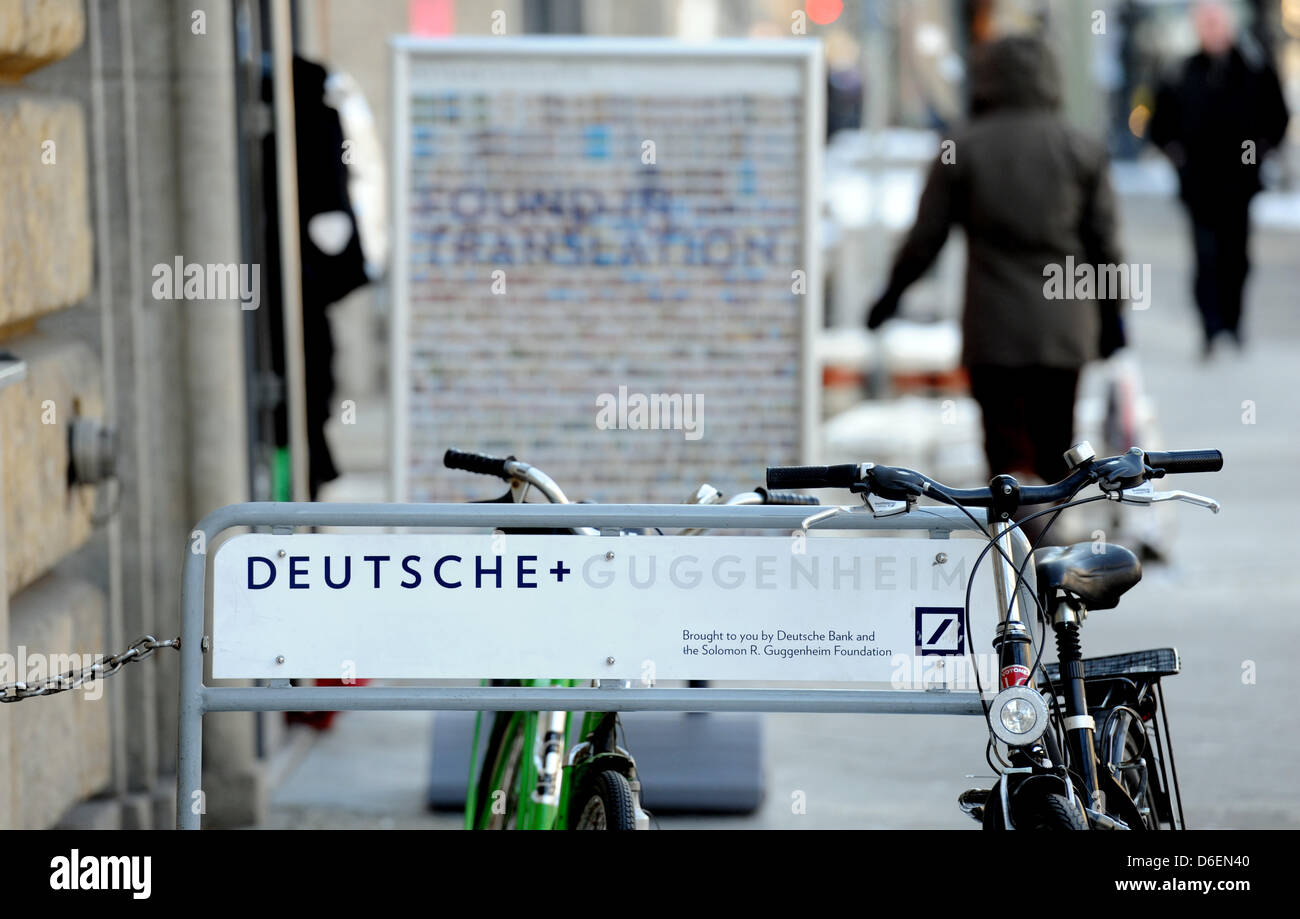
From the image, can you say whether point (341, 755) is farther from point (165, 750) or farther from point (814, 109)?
point (814, 109)

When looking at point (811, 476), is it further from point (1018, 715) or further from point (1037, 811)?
point (1037, 811)

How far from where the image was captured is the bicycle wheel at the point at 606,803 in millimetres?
3379

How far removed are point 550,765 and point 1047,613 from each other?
0.99 m

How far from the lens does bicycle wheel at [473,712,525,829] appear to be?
3828mm

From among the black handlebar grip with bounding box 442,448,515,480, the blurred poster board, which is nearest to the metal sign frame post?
the black handlebar grip with bounding box 442,448,515,480

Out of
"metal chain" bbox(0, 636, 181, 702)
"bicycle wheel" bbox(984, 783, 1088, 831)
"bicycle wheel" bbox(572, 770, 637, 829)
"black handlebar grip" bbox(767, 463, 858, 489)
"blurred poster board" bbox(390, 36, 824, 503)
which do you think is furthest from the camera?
"blurred poster board" bbox(390, 36, 824, 503)

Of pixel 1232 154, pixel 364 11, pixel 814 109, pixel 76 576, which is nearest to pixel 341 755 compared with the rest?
pixel 76 576

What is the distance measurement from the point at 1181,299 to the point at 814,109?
13.5 m

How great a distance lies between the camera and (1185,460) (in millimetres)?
3109

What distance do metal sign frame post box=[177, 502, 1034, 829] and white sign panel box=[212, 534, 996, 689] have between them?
3 cm

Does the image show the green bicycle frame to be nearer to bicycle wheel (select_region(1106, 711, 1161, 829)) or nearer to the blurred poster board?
bicycle wheel (select_region(1106, 711, 1161, 829))

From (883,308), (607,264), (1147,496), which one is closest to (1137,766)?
(1147,496)

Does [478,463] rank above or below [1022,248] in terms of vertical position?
below
